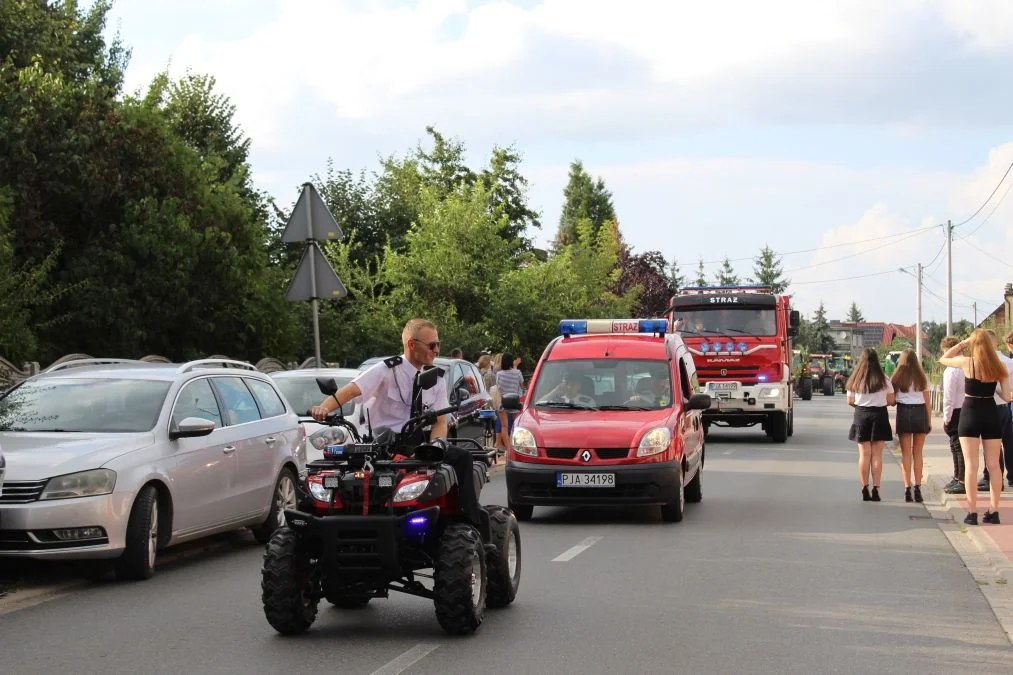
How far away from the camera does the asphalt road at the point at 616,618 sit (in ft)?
24.1

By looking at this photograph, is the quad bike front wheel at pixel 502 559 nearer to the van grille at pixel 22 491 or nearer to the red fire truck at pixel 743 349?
the van grille at pixel 22 491

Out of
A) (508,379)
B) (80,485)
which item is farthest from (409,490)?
(508,379)

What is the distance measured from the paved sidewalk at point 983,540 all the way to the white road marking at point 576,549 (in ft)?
10.6

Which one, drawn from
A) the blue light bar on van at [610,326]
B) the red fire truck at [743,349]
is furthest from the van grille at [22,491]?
the red fire truck at [743,349]

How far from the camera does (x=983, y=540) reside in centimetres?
1230

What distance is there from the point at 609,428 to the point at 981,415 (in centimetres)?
371

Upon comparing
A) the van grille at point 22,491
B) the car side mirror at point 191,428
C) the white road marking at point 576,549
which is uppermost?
the car side mirror at point 191,428

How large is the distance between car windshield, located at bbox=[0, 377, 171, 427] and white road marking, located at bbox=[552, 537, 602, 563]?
3.54 metres

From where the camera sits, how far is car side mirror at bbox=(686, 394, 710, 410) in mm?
14641

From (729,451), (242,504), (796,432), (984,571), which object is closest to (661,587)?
(984,571)

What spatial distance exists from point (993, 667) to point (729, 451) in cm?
1967

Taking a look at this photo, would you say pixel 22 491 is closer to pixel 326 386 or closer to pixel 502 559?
pixel 326 386

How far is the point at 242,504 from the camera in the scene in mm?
11883

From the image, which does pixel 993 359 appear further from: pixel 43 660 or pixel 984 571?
pixel 43 660
